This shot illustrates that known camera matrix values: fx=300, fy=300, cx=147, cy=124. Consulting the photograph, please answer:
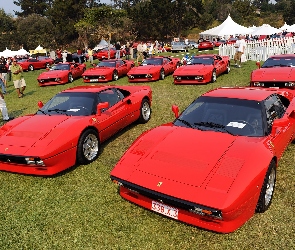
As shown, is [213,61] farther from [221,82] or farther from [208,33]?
[208,33]

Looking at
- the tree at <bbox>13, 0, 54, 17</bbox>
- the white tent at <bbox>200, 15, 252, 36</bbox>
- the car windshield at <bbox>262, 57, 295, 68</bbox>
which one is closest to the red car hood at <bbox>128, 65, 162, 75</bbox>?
the car windshield at <bbox>262, 57, 295, 68</bbox>

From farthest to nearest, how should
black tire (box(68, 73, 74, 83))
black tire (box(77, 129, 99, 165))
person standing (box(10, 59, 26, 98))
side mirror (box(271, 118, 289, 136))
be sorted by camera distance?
black tire (box(68, 73, 74, 83)) < person standing (box(10, 59, 26, 98)) < black tire (box(77, 129, 99, 165)) < side mirror (box(271, 118, 289, 136))

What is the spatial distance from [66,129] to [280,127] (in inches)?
142

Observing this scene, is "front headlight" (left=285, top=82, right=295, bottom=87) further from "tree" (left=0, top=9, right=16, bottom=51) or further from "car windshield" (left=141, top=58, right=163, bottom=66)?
"tree" (left=0, top=9, right=16, bottom=51)

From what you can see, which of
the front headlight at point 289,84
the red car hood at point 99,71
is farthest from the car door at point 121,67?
the front headlight at point 289,84

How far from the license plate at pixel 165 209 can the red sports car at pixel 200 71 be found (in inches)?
371

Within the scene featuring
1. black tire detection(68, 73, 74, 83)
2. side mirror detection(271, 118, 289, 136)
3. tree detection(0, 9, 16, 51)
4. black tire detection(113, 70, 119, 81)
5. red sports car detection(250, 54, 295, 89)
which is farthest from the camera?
tree detection(0, 9, 16, 51)

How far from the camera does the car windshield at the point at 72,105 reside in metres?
6.23

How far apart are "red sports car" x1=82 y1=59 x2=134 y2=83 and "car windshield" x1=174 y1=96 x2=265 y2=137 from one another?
35.4 ft

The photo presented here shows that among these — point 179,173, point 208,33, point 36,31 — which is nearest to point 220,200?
point 179,173

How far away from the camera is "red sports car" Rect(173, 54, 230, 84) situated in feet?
40.9

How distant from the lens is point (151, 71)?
14.1 metres

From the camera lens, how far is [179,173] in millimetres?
3629

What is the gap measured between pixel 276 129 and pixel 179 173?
183 cm
